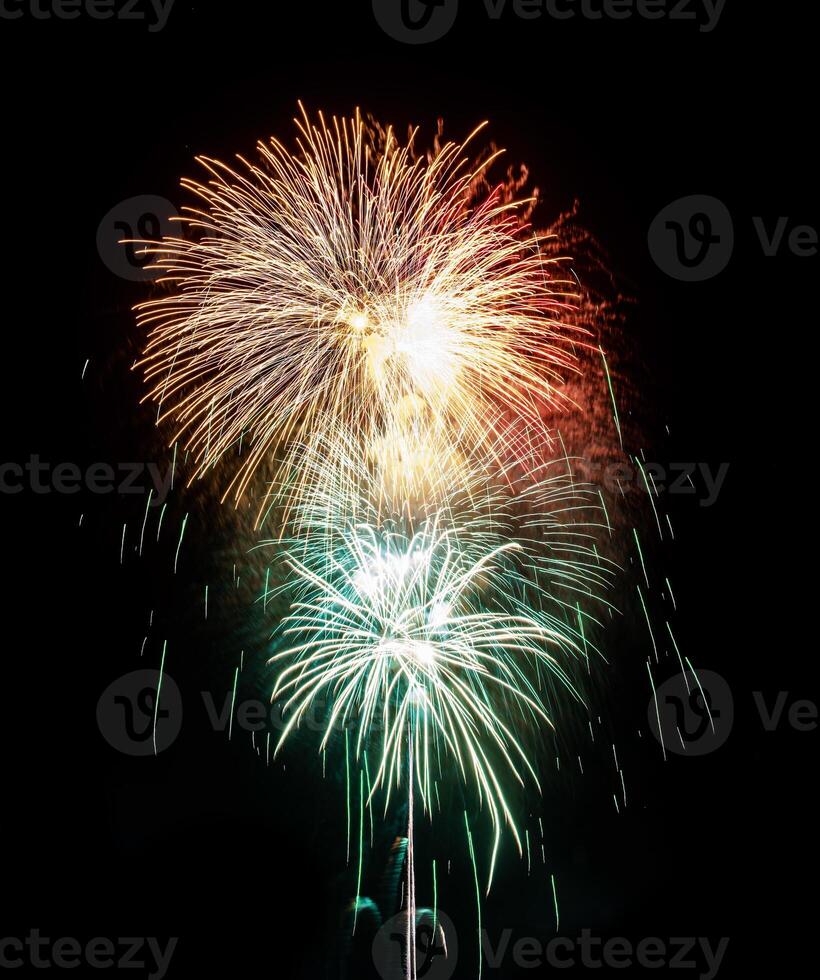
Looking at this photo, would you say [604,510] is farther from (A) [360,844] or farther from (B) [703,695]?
(A) [360,844]

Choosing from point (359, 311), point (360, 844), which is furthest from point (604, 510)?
point (360, 844)

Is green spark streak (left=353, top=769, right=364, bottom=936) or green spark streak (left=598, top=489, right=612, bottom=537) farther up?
green spark streak (left=598, top=489, right=612, bottom=537)

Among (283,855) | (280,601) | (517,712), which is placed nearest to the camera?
(517,712)

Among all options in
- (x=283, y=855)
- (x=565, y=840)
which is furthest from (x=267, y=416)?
(x=565, y=840)

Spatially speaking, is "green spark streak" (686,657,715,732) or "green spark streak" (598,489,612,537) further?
"green spark streak" (686,657,715,732)

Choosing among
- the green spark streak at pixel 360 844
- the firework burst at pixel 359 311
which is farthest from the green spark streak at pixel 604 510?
the green spark streak at pixel 360 844

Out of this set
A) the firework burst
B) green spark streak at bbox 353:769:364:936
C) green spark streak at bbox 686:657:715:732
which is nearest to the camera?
the firework burst

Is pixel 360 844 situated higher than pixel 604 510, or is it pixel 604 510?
pixel 604 510

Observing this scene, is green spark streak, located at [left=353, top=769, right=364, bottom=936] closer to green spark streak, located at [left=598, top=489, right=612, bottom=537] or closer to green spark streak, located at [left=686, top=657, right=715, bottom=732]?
green spark streak, located at [left=686, top=657, right=715, bottom=732]

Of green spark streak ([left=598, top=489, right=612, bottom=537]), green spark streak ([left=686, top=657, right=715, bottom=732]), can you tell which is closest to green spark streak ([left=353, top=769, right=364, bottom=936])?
green spark streak ([left=686, top=657, right=715, bottom=732])

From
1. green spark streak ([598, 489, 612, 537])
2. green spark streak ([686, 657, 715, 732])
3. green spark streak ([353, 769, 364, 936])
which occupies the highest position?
green spark streak ([598, 489, 612, 537])

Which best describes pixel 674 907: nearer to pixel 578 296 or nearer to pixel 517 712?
pixel 517 712
